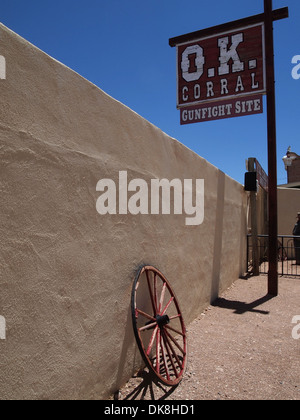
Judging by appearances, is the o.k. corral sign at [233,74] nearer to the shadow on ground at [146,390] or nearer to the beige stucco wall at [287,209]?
the shadow on ground at [146,390]

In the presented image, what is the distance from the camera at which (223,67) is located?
6.39 m

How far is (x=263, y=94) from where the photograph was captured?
6.18 meters

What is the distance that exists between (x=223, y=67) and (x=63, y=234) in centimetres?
546

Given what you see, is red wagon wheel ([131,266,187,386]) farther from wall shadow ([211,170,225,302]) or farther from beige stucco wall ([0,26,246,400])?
wall shadow ([211,170,225,302])

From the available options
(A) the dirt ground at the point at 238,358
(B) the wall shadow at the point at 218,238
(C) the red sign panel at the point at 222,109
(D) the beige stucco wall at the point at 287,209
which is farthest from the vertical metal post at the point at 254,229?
(D) the beige stucco wall at the point at 287,209

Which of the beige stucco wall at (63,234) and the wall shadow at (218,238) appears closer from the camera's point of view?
the beige stucco wall at (63,234)

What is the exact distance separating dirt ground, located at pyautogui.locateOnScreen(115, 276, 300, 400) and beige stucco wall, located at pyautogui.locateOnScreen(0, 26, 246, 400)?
0.49 m

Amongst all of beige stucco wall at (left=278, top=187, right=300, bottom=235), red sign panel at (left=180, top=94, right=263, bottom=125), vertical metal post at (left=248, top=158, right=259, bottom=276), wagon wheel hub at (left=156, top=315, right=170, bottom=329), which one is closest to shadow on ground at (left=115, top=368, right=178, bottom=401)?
wagon wheel hub at (left=156, top=315, right=170, bottom=329)

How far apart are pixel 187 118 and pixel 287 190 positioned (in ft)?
29.6

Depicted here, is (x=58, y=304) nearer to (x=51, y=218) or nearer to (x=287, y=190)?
(x=51, y=218)

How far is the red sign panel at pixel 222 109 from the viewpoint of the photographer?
20.3ft

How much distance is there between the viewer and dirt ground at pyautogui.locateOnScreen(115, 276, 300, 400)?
2.89m

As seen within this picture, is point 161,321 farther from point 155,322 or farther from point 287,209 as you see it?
point 287,209

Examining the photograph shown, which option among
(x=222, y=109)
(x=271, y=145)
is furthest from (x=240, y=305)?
(x=222, y=109)
